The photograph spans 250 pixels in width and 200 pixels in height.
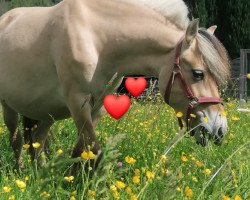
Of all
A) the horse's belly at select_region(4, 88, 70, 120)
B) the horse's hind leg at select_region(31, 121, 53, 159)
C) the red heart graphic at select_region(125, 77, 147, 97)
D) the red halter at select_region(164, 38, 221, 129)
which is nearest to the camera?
the red halter at select_region(164, 38, 221, 129)

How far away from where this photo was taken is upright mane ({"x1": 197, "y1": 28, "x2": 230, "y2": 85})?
376cm

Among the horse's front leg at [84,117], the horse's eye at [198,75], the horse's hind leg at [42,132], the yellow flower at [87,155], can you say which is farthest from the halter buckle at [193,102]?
the horse's hind leg at [42,132]

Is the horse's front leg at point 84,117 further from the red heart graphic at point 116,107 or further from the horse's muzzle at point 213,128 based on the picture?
the horse's muzzle at point 213,128

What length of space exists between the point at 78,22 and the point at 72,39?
0.52 ft

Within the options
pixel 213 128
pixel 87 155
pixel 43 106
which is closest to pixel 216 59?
pixel 213 128

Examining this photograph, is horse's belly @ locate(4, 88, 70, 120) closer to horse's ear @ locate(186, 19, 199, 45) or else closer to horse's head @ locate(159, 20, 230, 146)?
horse's head @ locate(159, 20, 230, 146)

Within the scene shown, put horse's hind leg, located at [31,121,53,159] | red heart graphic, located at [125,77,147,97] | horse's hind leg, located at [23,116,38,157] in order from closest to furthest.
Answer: red heart graphic, located at [125,77,147,97]
horse's hind leg, located at [31,121,53,159]
horse's hind leg, located at [23,116,38,157]

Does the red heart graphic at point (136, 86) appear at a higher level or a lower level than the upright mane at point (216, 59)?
lower

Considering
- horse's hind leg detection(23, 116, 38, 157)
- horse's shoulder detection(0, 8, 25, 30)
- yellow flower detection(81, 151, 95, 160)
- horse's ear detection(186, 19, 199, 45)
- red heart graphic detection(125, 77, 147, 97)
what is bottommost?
horse's hind leg detection(23, 116, 38, 157)

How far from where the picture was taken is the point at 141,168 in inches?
124

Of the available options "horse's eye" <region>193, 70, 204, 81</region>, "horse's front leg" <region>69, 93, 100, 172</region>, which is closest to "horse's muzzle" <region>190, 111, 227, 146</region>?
"horse's eye" <region>193, 70, 204, 81</region>

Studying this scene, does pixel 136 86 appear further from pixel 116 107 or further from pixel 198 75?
pixel 116 107

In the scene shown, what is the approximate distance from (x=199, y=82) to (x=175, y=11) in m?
0.68

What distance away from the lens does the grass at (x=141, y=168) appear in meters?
1.98
